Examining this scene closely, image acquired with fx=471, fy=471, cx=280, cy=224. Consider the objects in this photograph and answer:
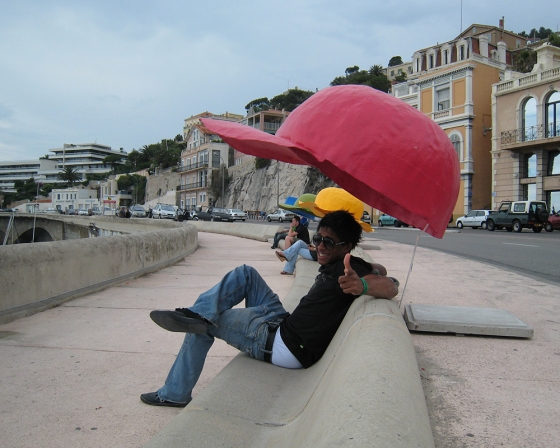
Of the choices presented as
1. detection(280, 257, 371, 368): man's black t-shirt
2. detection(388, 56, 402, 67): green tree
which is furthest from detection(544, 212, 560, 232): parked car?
detection(388, 56, 402, 67): green tree

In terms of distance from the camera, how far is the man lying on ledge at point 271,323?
2.92 metres

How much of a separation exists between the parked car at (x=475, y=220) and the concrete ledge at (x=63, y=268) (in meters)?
29.3

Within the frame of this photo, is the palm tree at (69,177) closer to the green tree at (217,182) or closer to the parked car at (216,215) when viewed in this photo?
the green tree at (217,182)

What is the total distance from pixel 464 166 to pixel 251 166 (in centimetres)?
3901

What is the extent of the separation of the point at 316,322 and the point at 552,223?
30.9 metres

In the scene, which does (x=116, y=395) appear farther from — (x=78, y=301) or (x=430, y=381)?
(x=78, y=301)

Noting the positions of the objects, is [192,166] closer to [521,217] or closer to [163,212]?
[163,212]

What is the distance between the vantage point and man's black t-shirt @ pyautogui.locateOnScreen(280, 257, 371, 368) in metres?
2.93

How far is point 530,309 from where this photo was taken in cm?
515

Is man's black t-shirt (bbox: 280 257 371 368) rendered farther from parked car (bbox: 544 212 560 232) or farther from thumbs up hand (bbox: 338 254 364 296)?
parked car (bbox: 544 212 560 232)

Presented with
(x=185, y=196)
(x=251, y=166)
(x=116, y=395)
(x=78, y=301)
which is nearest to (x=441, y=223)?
(x=116, y=395)

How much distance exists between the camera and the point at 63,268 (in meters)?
5.93

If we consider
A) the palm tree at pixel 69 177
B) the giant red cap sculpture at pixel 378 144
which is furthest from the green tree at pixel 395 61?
the giant red cap sculpture at pixel 378 144

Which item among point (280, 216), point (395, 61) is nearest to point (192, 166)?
point (280, 216)
